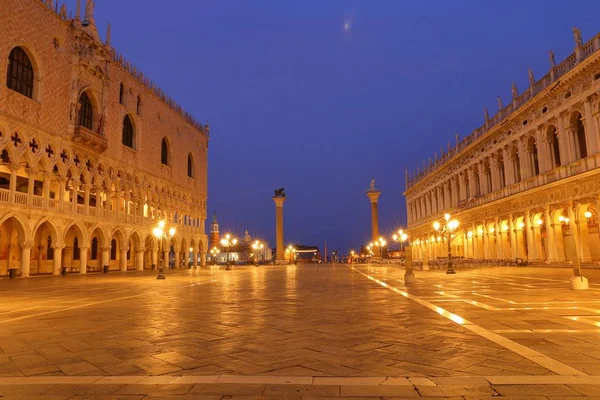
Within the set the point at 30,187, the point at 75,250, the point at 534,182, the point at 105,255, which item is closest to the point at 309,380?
the point at 30,187

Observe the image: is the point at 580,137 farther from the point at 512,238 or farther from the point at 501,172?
the point at 501,172

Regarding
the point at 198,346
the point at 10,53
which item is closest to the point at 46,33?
the point at 10,53

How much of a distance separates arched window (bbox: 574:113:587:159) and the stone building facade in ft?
A: 0.18

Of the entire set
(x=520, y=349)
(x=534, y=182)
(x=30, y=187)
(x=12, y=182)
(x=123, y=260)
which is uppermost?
(x=12, y=182)

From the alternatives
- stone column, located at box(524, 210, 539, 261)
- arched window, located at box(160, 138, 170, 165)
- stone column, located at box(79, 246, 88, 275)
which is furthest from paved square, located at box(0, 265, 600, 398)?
arched window, located at box(160, 138, 170, 165)

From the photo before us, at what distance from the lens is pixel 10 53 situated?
25609 millimetres

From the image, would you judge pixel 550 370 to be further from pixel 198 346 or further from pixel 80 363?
pixel 80 363

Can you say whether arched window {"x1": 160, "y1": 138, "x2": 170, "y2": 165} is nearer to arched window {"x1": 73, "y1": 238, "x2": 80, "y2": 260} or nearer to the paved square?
arched window {"x1": 73, "y1": 238, "x2": 80, "y2": 260}

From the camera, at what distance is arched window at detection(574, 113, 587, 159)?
26.3 metres

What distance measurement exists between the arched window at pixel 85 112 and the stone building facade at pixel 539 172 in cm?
3366

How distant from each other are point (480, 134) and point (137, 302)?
3944cm

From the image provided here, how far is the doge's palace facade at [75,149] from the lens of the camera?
2572cm

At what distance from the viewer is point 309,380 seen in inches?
154

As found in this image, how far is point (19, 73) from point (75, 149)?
6296 millimetres
